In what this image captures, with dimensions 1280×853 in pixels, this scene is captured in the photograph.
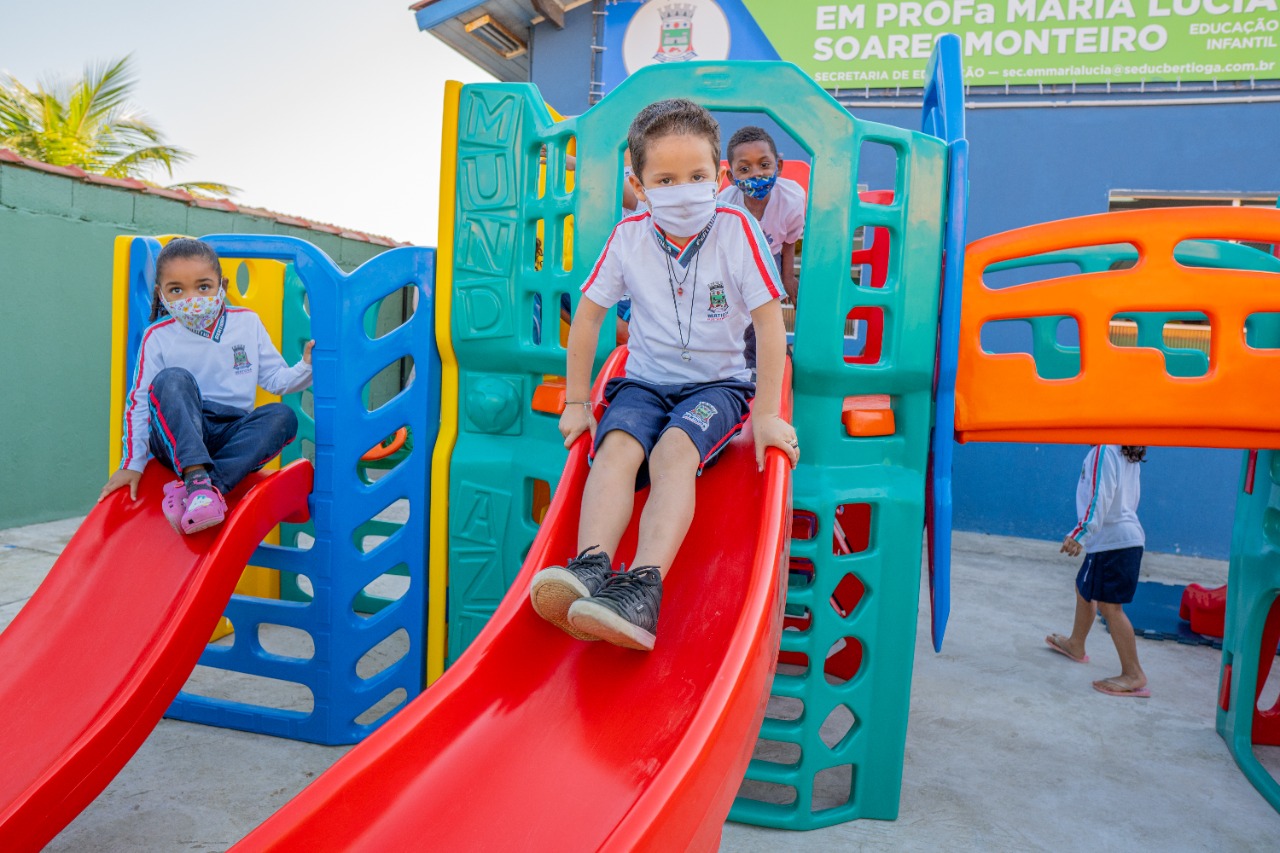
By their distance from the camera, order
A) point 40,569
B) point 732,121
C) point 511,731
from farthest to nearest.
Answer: point 732,121 < point 40,569 < point 511,731

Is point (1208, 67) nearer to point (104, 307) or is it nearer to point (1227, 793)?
point (1227, 793)

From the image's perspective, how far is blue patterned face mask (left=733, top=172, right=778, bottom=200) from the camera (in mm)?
3461

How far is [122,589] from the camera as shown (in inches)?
103

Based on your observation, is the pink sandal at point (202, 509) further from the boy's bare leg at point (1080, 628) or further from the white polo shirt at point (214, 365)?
the boy's bare leg at point (1080, 628)

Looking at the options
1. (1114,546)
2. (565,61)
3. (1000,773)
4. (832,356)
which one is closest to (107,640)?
(832,356)

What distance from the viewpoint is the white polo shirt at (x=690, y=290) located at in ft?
7.65

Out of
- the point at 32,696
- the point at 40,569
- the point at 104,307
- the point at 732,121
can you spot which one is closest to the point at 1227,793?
the point at 32,696

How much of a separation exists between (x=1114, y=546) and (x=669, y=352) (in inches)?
103

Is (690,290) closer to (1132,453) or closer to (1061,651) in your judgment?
(1132,453)

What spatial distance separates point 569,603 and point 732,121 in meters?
6.78

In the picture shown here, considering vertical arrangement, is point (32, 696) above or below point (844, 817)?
above

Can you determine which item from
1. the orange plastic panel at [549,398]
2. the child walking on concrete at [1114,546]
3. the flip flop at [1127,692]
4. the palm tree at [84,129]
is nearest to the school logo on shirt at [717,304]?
the orange plastic panel at [549,398]

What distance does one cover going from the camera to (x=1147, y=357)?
104 inches

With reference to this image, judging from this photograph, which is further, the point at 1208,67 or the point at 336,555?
the point at 1208,67
